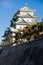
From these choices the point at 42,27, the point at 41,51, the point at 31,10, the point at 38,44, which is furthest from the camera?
the point at 31,10

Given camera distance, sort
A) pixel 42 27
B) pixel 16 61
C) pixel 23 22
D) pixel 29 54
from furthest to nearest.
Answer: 1. pixel 23 22
2. pixel 42 27
3. pixel 16 61
4. pixel 29 54

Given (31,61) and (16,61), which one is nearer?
(31,61)

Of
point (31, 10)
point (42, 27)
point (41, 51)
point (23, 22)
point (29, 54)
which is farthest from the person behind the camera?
point (31, 10)

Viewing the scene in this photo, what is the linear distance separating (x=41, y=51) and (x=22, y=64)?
6.31 ft

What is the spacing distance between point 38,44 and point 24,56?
5.22ft

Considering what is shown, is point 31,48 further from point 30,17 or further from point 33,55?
point 30,17

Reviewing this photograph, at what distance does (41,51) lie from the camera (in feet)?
30.7

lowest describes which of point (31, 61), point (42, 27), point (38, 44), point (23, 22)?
point (23, 22)

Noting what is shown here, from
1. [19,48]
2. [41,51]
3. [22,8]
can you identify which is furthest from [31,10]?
[41,51]

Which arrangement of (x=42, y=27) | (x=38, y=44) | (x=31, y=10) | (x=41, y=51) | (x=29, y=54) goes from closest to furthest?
(x=41, y=51)
(x=38, y=44)
(x=29, y=54)
(x=42, y=27)
(x=31, y=10)

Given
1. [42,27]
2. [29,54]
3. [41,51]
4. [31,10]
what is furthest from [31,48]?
[31,10]

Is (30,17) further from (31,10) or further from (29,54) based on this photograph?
(29,54)

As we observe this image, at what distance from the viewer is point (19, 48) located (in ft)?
42.5

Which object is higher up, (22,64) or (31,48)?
(31,48)
